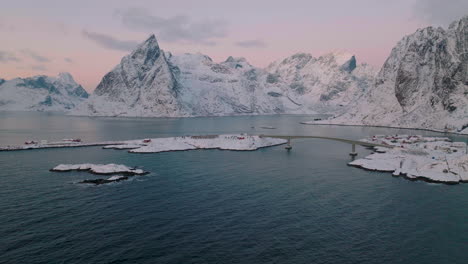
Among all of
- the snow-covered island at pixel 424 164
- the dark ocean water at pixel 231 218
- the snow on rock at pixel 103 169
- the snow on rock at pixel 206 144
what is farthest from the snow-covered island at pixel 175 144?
the snow-covered island at pixel 424 164

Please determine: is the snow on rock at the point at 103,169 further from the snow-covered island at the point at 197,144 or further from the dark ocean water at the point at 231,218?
the snow-covered island at the point at 197,144

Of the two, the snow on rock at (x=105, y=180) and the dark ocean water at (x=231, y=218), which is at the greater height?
the snow on rock at (x=105, y=180)

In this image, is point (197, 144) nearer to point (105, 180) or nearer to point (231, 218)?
point (105, 180)

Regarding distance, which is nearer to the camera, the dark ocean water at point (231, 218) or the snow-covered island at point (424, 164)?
the dark ocean water at point (231, 218)

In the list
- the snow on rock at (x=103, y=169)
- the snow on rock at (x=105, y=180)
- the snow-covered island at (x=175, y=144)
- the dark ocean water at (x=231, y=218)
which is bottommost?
the dark ocean water at (x=231, y=218)

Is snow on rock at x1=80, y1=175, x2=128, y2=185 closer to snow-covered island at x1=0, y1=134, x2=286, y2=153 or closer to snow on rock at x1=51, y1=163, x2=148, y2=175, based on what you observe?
snow on rock at x1=51, y1=163, x2=148, y2=175

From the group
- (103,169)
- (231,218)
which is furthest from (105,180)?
(231,218)

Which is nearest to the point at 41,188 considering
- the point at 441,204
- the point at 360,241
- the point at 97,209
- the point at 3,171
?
the point at 97,209

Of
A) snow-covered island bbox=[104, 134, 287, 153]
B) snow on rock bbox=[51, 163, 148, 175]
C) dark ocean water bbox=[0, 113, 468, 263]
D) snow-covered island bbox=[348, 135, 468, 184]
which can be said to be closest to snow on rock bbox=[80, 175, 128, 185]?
dark ocean water bbox=[0, 113, 468, 263]
